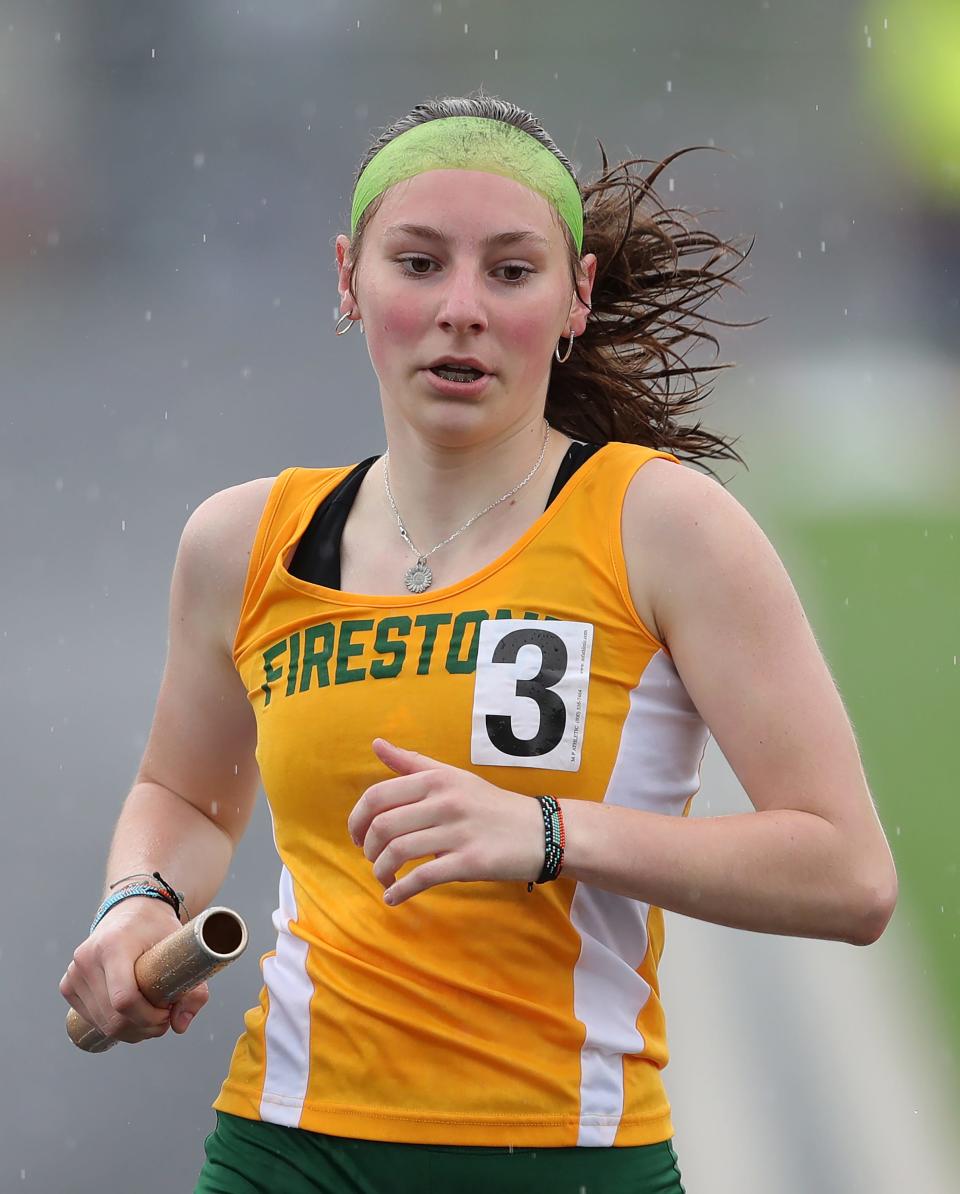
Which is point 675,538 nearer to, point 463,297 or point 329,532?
point 463,297

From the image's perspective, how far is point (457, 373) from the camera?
6.72ft

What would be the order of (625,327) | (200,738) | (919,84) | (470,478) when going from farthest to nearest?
(919,84), (625,327), (200,738), (470,478)

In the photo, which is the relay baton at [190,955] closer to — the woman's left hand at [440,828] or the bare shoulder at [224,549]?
the woman's left hand at [440,828]

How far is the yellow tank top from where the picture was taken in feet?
6.13

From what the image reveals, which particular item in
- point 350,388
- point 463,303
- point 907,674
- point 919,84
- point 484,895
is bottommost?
point 484,895

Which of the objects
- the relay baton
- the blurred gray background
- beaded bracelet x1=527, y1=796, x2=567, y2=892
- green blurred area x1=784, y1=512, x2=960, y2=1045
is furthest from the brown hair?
green blurred area x1=784, y1=512, x2=960, y2=1045

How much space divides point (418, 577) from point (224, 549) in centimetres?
27

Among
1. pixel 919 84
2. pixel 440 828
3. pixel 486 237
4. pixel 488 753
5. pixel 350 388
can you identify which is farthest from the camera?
pixel 919 84

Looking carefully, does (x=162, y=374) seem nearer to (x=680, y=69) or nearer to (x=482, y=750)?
(x=680, y=69)

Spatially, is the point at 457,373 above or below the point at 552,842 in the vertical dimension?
above

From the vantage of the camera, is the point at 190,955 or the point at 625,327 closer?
the point at 190,955

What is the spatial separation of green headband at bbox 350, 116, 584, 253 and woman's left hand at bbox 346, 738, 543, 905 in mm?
755

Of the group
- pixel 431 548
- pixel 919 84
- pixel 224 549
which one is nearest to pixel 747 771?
pixel 431 548

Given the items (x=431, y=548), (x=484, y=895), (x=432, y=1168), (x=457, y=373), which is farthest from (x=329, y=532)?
(x=432, y=1168)
